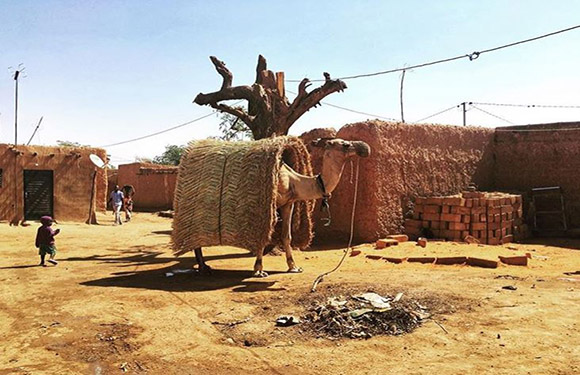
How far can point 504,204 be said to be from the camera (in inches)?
445

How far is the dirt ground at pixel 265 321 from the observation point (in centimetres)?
383

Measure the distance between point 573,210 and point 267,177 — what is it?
10.3 m

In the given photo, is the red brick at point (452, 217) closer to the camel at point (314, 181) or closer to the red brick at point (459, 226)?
the red brick at point (459, 226)

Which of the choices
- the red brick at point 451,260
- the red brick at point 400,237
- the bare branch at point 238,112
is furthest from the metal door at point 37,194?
the red brick at point 451,260

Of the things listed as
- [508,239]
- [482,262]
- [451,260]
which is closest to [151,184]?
[508,239]

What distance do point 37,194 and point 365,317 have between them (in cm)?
1633

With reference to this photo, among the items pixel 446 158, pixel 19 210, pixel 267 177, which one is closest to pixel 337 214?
pixel 446 158

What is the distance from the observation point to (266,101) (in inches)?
439

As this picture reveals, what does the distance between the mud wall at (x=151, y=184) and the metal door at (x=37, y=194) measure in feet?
24.4

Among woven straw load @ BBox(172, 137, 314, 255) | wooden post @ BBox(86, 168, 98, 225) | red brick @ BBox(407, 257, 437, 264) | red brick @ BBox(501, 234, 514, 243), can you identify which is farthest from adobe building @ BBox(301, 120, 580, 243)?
wooden post @ BBox(86, 168, 98, 225)

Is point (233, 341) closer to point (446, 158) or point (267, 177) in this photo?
point (267, 177)

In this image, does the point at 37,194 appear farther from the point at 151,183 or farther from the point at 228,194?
the point at 228,194

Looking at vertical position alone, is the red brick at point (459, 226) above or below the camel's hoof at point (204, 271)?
above

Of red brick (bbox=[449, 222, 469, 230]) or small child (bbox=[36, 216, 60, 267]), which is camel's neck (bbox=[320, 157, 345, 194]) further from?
small child (bbox=[36, 216, 60, 267])
